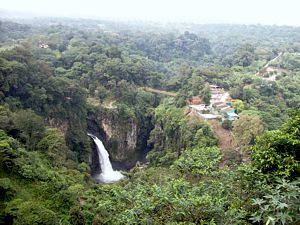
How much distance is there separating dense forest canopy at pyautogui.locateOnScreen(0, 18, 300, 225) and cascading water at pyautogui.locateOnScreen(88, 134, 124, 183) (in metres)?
0.87

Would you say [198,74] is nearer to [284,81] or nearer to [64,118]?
[284,81]

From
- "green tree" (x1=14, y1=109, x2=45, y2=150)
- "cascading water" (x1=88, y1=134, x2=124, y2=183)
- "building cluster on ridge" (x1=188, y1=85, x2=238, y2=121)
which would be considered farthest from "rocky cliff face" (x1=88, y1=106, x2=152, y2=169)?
"green tree" (x1=14, y1=109, x2=45, y2=150)

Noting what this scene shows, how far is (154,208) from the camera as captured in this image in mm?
9828

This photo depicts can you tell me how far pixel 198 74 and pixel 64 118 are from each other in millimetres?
Answer: 17696

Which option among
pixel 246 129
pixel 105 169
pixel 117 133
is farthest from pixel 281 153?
pixel 117 133

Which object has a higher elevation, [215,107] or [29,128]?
[29,128]

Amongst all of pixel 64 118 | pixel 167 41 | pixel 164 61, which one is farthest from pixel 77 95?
pixel 167 41

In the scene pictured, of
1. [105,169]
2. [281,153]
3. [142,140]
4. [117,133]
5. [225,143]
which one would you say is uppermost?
[281,153]

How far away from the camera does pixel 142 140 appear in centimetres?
3756

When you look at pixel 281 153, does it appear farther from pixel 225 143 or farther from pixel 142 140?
pixel 142 140

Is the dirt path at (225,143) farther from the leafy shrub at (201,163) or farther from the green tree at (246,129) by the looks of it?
the leafy shrub at (201,163)

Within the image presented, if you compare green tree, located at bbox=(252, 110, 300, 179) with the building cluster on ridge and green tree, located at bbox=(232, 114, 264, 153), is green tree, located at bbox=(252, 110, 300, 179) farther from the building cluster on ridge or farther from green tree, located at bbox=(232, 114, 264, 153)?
the building cluster on ridge

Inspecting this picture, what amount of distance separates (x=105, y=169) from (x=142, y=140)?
6.83 m

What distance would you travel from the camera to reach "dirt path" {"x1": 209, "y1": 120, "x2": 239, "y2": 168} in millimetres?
24984
